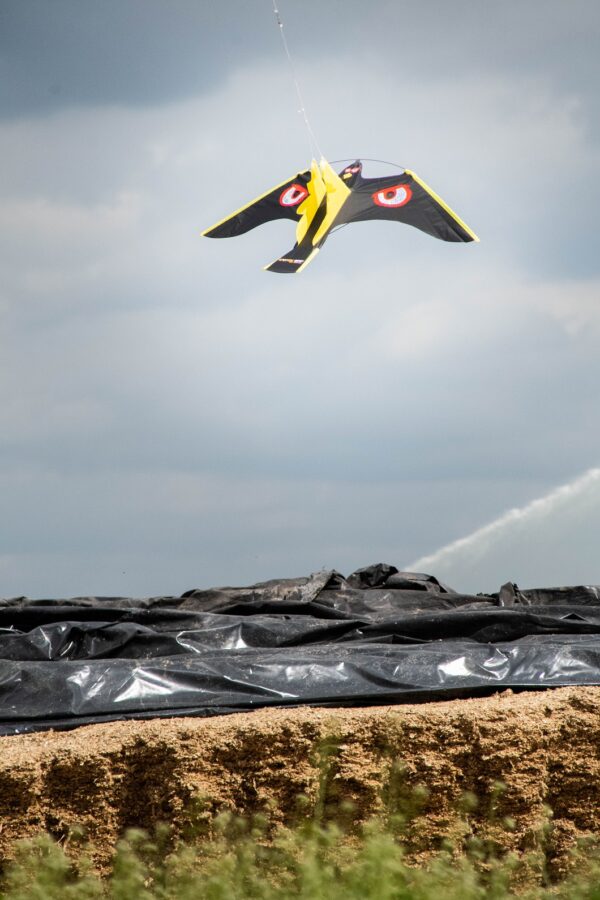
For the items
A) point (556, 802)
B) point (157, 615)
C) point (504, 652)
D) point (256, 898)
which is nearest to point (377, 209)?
point (157, 615)

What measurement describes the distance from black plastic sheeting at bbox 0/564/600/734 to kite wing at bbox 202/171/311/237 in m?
5.96

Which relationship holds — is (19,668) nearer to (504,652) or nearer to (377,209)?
(504,652)

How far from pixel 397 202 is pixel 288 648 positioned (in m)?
7.64

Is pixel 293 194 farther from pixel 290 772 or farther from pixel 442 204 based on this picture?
pixel 290 772

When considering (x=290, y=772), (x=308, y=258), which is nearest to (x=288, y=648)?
(x=290, y=772)

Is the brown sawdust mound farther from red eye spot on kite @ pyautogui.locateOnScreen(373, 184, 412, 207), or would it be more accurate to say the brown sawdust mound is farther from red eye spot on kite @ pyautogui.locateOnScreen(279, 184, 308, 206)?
red eye spot on kite @ pyautogui.locateOnScreen(279, 184, 308, 206)

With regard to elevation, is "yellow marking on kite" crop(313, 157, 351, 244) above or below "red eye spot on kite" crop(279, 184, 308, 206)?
below

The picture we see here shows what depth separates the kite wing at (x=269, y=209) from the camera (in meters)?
12.9

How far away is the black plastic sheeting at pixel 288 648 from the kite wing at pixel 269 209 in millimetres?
5959

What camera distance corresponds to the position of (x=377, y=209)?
40.5 feet

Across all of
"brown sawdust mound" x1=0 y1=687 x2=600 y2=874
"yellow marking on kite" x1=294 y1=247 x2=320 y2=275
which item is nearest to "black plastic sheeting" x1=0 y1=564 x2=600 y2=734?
"brown sawdust mound" x1=0 y1=687 x2=600 y2=874

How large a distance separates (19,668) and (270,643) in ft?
5.81

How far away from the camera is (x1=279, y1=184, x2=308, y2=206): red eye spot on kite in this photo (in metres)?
12.8

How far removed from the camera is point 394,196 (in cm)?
1234
